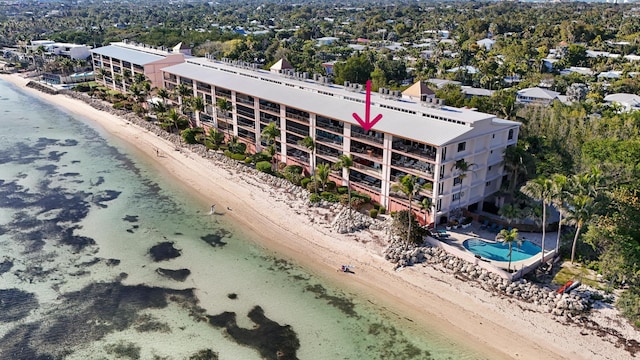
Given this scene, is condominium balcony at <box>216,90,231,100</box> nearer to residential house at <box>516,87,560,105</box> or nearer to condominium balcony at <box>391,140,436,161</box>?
condominium balcony at <box>391,140,436,161</box>

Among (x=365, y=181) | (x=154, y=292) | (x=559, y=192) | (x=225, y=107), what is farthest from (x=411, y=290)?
(x=225, y=107)

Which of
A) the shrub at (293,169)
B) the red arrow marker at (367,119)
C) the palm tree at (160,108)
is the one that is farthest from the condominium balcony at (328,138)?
the palm tree at (160,108)

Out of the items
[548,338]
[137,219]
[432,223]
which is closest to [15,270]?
[137,219]

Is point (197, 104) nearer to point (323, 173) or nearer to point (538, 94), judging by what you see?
point (323, 173)

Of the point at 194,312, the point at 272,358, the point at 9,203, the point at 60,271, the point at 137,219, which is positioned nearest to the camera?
the point at 272,358

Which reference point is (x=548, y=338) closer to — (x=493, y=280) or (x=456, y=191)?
(x=493, y=280)

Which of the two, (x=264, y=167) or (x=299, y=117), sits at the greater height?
(x=299, y=117)
